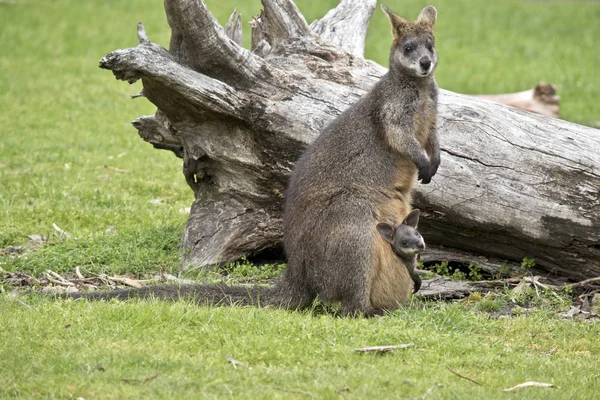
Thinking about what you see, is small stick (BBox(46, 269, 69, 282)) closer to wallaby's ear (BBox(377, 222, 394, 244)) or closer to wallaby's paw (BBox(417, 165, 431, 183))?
wallaby's ear (BBox(377, 222, 394, 244))

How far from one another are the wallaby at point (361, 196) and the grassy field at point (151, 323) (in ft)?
0.95

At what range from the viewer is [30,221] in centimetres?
977

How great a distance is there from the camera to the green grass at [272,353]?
5176 mm

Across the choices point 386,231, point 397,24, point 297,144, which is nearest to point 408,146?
point 386,231

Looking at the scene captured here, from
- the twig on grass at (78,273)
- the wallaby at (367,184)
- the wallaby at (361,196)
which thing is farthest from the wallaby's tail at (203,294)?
the twig on grass at (78,273)

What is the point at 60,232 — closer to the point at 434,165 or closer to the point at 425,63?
the point at 434,165

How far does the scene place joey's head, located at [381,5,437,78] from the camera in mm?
7121

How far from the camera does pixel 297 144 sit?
27.5 feet

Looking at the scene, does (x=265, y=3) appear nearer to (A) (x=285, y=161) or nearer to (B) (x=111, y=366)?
(A) (x=285, y=161)

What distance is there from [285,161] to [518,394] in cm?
385

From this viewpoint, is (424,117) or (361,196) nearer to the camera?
(361,196)


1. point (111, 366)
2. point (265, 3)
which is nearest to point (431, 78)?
point (265, 3)

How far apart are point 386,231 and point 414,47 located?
1.52 m

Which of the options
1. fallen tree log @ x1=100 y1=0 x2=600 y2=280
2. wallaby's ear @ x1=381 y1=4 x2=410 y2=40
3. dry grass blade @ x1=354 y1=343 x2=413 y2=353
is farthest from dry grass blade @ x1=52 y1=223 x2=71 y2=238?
dry grass blade @ x1=354 y1=343 x2=413 y2=353
